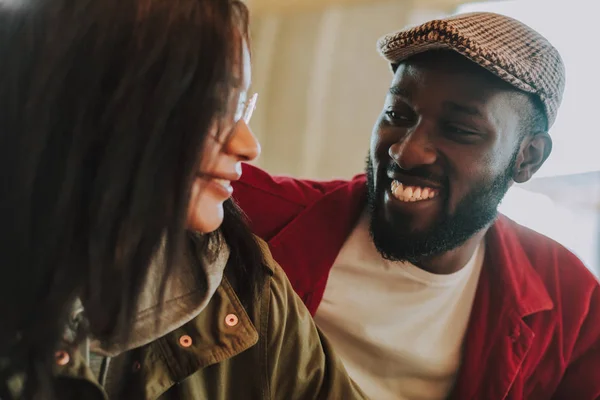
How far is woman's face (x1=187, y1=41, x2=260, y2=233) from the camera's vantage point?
557 millimetres

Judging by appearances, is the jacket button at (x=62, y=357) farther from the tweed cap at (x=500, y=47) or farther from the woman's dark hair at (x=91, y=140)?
the tweed cap at (x=500, y=47)

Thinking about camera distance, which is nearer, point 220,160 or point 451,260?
point 220,160

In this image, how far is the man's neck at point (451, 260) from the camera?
36.3 inches

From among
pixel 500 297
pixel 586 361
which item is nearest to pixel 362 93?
pixel 500 297

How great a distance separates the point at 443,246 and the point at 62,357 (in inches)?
22.6

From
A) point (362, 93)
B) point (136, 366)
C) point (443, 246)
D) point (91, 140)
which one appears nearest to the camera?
point (91, 140)

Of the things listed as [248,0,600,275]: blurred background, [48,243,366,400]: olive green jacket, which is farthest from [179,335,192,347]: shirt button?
[248,0,600,275]: blurred background

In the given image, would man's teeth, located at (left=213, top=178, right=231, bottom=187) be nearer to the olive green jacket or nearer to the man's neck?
the olive green jacket

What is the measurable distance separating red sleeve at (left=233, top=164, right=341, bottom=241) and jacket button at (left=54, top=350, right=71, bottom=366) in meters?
0.38

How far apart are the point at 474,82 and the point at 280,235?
369 millimetres

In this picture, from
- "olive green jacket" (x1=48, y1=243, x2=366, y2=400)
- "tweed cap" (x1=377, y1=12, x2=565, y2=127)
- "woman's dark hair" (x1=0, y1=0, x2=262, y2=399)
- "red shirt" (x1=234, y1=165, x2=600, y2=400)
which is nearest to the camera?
"woman's dark hair" (x1=0, y1=0, x2=262, y2=399)

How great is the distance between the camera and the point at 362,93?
149 cm

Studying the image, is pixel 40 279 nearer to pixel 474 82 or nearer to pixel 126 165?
pixel 126 165

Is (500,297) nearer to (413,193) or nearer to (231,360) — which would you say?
(413,193)
